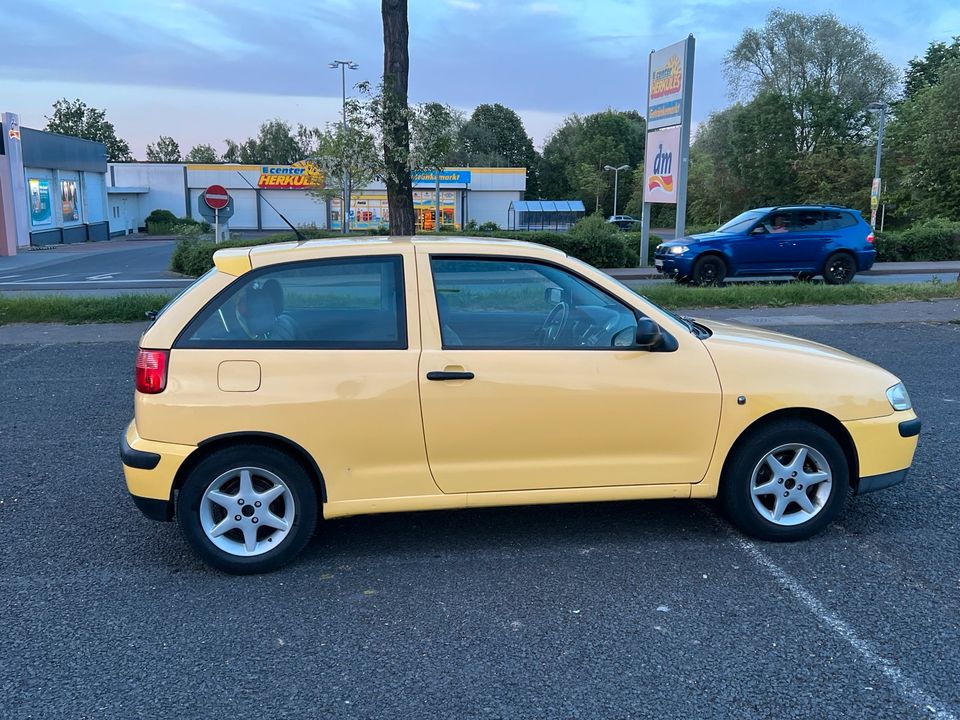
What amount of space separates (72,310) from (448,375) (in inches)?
423

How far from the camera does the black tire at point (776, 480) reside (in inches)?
165

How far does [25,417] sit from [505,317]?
4934 mm

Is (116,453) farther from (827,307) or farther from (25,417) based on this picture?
(827,307)

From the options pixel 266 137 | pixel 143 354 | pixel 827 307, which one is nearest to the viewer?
pixel 143 354

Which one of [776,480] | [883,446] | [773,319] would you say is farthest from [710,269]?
[776,480]

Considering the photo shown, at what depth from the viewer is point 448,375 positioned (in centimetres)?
395

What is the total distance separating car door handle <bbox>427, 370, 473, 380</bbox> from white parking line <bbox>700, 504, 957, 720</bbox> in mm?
1723

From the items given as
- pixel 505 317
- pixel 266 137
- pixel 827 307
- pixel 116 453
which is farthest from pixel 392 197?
pixel 266 137

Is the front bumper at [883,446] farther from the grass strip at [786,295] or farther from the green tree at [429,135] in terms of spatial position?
the green tree at [429,135]

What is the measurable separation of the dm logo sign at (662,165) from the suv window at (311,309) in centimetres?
1769

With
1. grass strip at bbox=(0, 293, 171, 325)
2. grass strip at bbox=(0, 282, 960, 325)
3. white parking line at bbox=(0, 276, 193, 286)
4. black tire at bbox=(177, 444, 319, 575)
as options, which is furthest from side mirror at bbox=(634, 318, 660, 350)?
white parking line at bbox=(0, 276, 193, 286)

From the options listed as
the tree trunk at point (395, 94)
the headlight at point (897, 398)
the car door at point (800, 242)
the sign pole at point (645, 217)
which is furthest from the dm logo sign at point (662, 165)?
the headlight at point (897, 398)

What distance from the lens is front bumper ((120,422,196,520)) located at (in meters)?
Result: 3.86

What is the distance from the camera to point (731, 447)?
4219 mm
